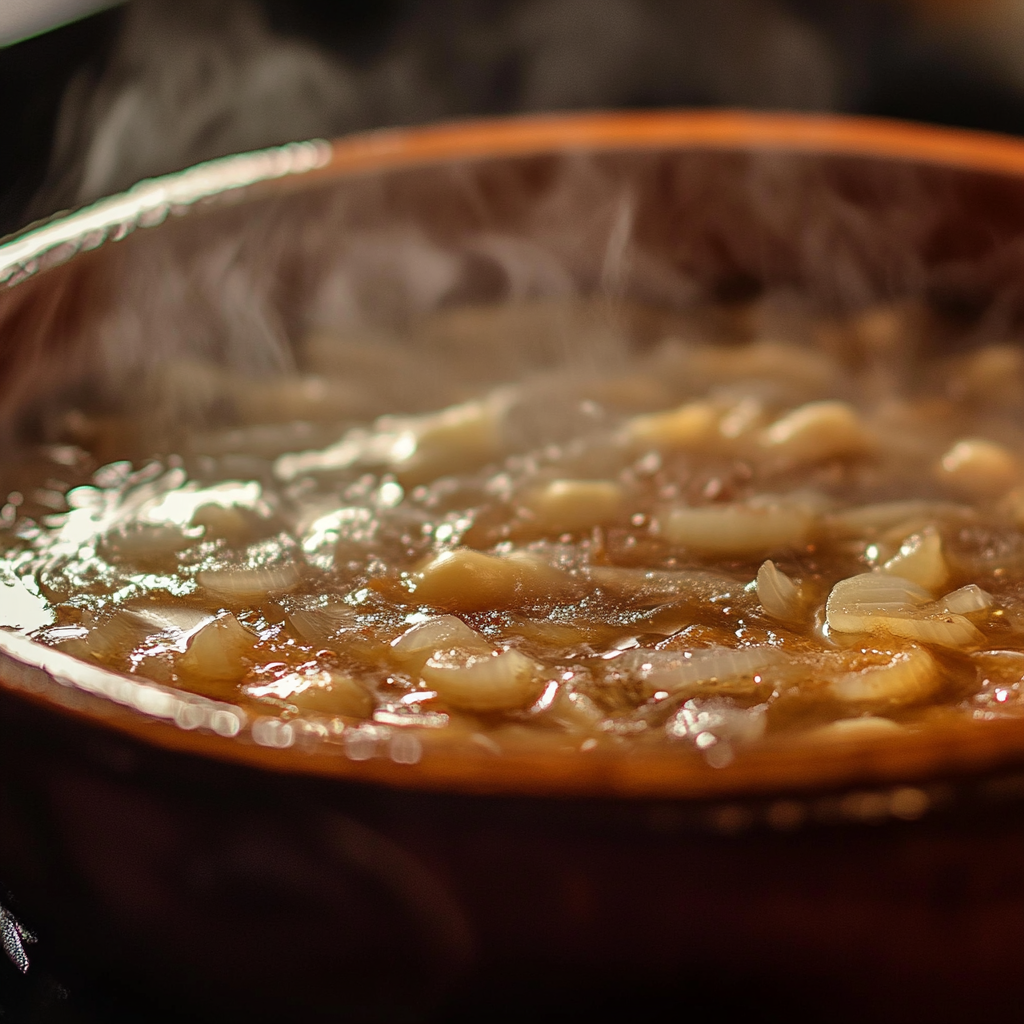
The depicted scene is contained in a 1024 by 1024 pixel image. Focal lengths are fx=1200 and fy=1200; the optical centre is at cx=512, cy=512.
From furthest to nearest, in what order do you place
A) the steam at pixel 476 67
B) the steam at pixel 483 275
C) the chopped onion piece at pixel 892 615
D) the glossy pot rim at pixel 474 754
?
the steam at pixel 476 67 → the steam at pixel 483 275 → the chopped onion piece at pixel 892 615 → the glossy pot rim at pixel 474 754

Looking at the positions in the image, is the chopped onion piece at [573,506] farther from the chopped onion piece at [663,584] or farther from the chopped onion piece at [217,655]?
the chopped onion piece at [217,655]

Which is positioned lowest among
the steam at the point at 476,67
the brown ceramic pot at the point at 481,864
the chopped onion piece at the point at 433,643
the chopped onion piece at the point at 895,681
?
the brown ceramic pot at the point at 481,864

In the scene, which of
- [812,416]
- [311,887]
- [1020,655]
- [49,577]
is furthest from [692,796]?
[812,416]

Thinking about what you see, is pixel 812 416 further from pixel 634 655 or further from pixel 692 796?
pixel 692 796

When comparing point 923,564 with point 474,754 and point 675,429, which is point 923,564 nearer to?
point 675,429

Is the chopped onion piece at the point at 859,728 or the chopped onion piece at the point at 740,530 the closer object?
the chopped onion piece at the point at 859,728

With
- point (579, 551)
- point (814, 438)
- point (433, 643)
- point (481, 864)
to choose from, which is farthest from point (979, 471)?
point (481, 864)

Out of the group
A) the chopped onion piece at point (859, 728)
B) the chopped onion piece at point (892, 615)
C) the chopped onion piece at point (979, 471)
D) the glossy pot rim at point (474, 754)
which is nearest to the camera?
the glossy pot rim at point (474, 754)

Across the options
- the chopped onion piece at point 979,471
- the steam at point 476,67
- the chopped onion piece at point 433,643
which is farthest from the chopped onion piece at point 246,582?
the steam at point 476,67
